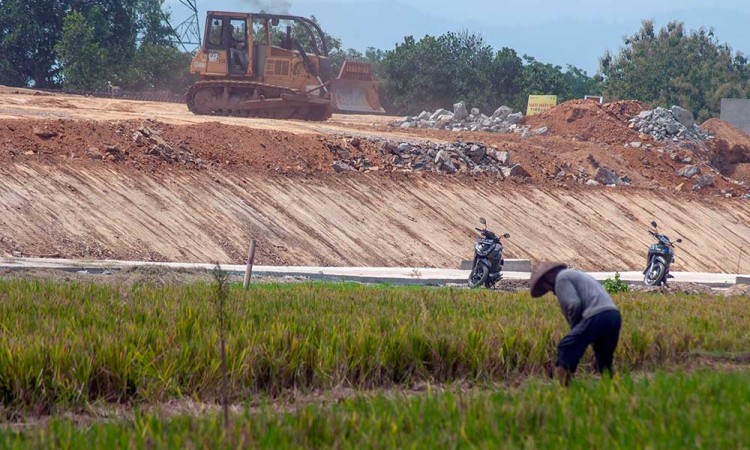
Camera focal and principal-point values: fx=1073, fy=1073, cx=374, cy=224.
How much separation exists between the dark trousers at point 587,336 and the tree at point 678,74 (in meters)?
59.1

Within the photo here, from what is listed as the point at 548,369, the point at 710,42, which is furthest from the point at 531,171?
the point at 710,42

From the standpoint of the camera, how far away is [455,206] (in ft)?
96.0

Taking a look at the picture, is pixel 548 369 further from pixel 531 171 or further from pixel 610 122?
pixel 610 122

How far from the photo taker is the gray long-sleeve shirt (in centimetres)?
868

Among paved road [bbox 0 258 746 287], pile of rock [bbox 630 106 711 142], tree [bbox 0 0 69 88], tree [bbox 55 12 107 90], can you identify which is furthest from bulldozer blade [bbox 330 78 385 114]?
paved road [bbox 0 258 746 287]

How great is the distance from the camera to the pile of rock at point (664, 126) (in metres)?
42.5

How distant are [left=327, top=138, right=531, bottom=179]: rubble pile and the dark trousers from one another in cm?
2065

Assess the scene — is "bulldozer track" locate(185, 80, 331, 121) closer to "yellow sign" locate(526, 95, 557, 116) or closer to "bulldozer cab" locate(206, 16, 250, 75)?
"bulldozer cab" locate(206, 16, 250, 75)

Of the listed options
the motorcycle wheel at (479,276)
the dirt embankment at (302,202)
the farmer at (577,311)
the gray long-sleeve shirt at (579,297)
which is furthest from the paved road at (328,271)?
the gray long-sleeve shirt at (579,297)

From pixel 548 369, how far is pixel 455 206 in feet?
62.2

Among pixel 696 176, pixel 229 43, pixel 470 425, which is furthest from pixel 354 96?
pixel 470 425

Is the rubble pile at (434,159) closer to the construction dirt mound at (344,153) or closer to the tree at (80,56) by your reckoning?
the construction dirt mound at (344,153)

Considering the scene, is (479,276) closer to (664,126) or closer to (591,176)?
(591,176)

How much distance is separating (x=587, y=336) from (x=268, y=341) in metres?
2.91
